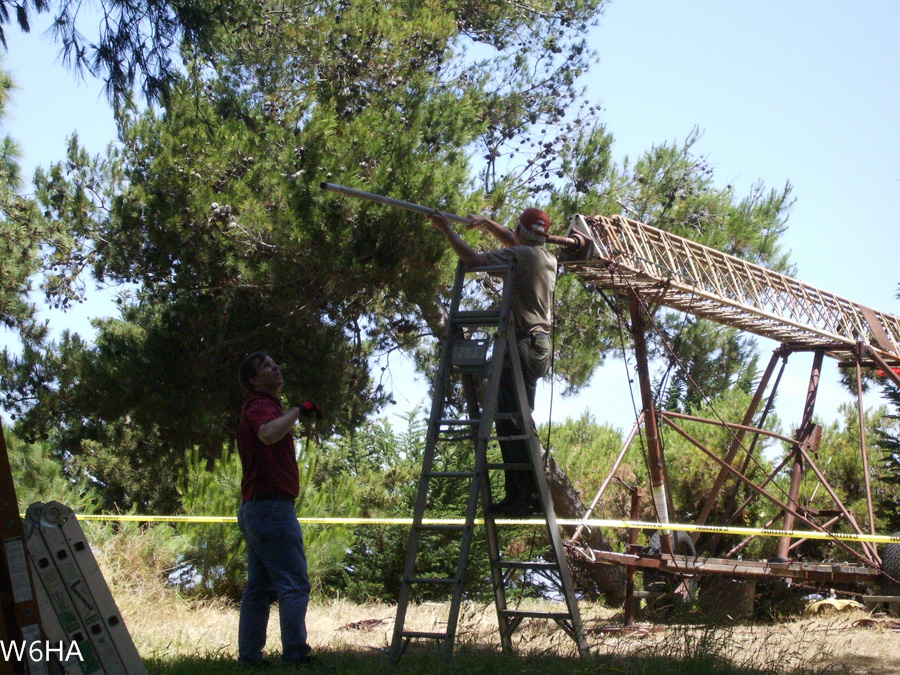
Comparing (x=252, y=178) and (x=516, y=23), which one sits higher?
(x=516, y=23)

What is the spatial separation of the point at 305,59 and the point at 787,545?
7775 mm

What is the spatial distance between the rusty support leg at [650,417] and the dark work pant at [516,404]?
111 inches

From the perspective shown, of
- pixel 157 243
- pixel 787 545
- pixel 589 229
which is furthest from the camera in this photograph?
pixel 157 243

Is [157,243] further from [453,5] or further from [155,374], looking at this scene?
[453,5]

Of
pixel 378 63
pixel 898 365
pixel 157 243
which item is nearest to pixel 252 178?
pixel 157 243

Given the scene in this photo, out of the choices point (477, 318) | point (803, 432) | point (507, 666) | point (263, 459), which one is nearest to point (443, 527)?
point (507, 666)

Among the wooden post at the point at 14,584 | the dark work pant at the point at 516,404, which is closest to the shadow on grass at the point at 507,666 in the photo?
the dark work pant at the point at 516,404

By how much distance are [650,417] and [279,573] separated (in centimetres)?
445

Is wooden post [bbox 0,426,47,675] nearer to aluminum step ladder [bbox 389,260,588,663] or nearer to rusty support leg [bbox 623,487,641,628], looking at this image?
aluminum step ladder [bbox 389,260,588,663]

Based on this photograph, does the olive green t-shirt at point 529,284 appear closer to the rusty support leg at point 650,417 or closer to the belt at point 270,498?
the belt at point 270,498

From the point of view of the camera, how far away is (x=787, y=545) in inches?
368

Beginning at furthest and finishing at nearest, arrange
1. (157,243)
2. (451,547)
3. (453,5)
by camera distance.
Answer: (453,5), (157,243), (451,547)

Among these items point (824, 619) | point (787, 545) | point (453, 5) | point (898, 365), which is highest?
point (453, 5)

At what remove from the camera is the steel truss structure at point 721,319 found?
26.5ft
